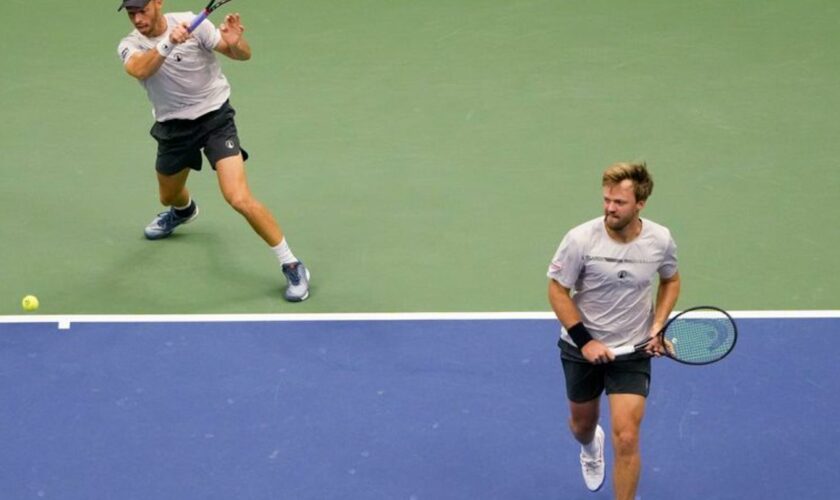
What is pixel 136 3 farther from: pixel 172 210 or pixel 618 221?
pixel 618 221

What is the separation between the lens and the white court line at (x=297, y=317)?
934 cm

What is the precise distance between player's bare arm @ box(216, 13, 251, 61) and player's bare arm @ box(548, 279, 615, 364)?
126 inches

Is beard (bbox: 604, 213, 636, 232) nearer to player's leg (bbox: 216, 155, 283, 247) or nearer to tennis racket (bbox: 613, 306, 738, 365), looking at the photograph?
tennis racket (bbox: 613, 306, 738, 365)

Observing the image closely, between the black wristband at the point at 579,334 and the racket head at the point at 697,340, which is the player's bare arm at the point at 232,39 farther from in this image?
the racket head at the point at 697,340

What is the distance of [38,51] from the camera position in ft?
44.2

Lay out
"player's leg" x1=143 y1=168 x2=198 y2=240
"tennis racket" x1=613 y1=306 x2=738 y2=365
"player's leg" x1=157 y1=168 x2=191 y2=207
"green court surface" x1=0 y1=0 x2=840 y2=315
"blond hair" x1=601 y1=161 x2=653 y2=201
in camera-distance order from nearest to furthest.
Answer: "blond hair" x1=601 y1=161 x2=653 y2=201
"tennis racket" x1=613 y1=306 x2=738 y2=365
"green court surface" x1=0 y1=0 x2=840 y2=315
"player's leg" x1=157 y1=168 x2=191 y2=207
"player's leg" x1=143 y1=168 x2=198 y2=240

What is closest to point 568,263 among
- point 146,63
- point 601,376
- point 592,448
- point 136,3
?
point 601,376

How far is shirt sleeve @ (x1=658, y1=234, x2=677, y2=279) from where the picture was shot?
7062mm

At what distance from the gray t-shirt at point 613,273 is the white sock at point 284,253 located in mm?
2935

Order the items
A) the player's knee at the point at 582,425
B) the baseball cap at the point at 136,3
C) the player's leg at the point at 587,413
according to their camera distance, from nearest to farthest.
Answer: the player's leg at the point at 587,413 → the player's knee at the point at 582,425 → the baseball cap at the point at 136,3

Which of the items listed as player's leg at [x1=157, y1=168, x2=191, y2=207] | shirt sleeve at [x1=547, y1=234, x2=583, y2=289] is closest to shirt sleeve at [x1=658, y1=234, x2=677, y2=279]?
shirt sleeve at [x1=547, y1=234, x2=583, y2=289]

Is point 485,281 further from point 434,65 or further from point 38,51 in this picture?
point 38,51

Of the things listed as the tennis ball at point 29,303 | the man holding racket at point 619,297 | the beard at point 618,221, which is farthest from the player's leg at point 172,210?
the beard at point 618,221

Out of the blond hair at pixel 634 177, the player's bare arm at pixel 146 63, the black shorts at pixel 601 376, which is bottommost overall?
the black shorts at pixel 601 376
